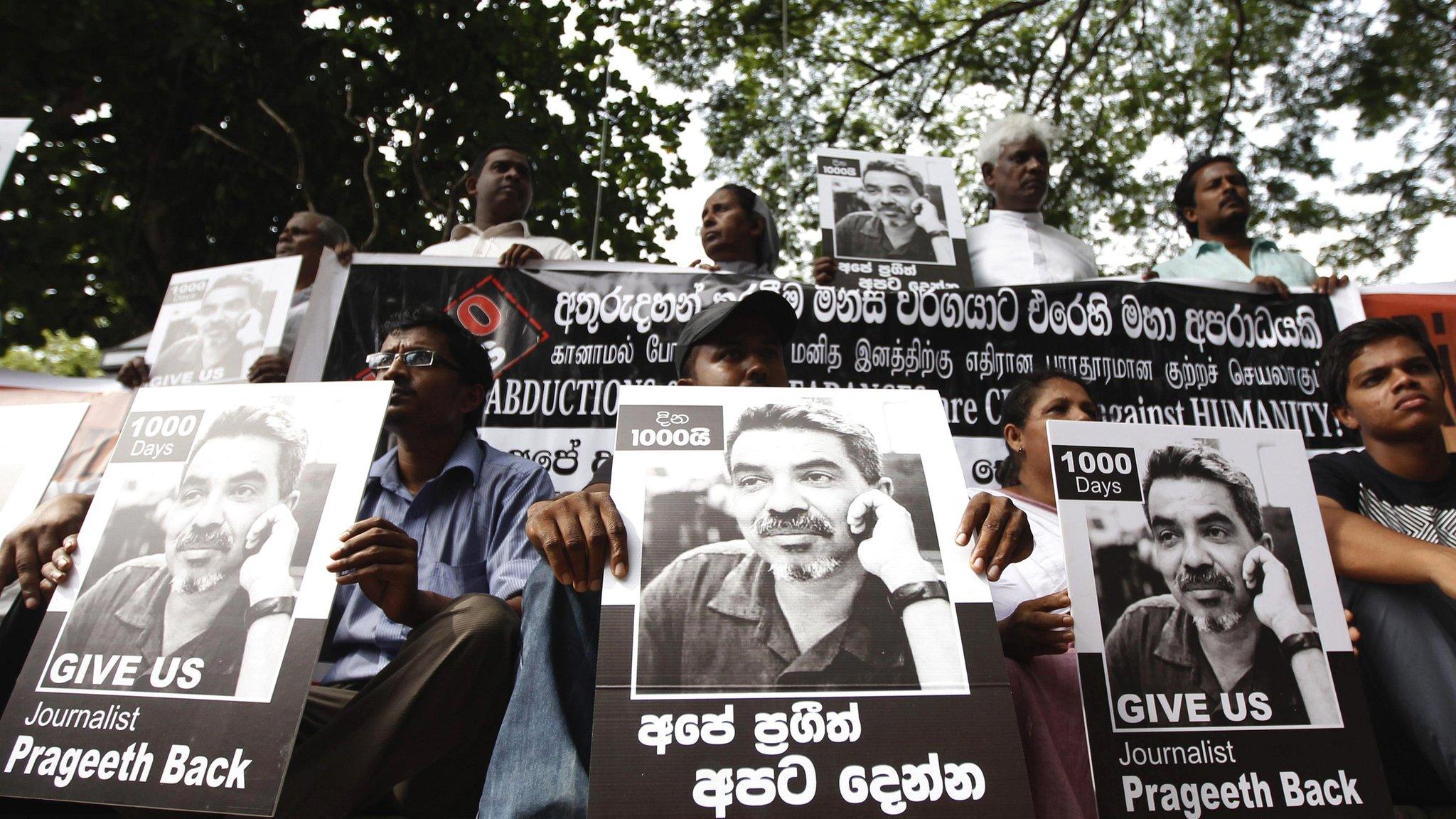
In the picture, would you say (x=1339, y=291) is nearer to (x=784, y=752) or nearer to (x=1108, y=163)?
(x=784, y=752)

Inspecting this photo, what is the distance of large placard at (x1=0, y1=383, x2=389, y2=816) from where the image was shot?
1457 millimetres

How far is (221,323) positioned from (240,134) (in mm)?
2451

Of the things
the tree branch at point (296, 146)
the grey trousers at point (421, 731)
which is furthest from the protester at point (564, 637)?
the tree branch at point (296, 146)

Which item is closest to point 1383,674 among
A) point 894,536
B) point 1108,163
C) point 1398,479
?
point 1398,479

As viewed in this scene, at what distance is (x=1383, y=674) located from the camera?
1.98 metres

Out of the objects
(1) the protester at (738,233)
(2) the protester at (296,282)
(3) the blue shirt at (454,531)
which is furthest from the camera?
(1) the protester at (738,233)

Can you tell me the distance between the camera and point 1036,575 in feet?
7.18

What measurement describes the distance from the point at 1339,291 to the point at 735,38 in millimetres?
6178

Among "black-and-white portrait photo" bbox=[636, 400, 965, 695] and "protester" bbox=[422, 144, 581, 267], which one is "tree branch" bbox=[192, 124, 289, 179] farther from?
"black-and-white portrait photo" bbox=[636, 400, 965, 695]

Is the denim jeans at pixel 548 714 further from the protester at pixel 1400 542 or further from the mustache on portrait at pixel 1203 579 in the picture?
the protester at pixel 1400 542

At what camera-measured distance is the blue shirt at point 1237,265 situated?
4.00 m

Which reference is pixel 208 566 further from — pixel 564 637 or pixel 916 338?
pixel 916 338

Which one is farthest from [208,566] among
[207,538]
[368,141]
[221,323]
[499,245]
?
[368,141]

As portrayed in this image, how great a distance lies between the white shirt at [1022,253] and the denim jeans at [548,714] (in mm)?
2798
